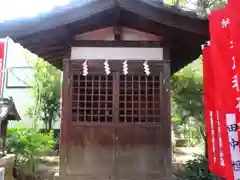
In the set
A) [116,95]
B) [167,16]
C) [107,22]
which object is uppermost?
[107,22]

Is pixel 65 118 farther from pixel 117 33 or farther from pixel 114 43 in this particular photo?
pixel 117 33

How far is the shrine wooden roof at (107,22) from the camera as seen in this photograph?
6.32 metres

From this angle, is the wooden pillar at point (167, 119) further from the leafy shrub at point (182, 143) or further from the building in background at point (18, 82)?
the leafy shrub at point (182, 143)

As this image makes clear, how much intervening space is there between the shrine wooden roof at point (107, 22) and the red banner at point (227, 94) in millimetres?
1756

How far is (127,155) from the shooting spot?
274 inches

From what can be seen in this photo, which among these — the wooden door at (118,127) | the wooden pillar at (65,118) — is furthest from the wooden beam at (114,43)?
the wooden door at (118,127)

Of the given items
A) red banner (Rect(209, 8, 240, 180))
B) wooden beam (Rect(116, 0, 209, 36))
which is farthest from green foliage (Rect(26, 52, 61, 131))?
red banner (Rect(209, 8, 240, 180))

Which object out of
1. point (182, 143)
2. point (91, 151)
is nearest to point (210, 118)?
point (91, 151)

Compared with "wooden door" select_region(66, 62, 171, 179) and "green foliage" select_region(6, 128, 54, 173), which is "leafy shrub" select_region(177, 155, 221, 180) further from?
"green foliage" select_region(6, 128, 54, 173)

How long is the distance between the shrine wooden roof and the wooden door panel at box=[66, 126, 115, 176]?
7.58 feet

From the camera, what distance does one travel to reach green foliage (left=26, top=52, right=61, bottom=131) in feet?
57.5

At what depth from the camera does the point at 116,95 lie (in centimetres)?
706

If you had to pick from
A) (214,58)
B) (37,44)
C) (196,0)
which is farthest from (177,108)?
(214,58)

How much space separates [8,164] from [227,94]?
25.1ft
